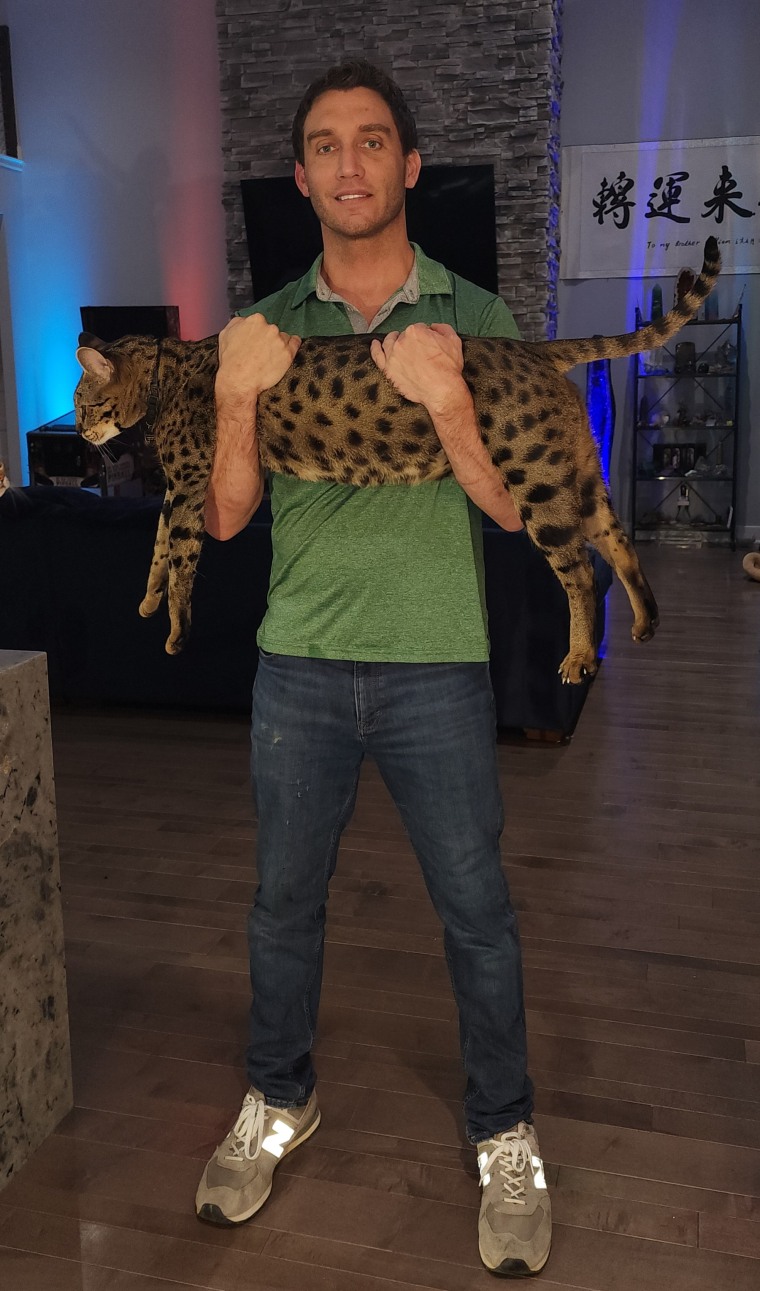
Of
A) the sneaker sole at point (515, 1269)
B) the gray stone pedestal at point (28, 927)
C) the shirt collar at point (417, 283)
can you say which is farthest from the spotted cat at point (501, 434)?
the sneaker sole at point (515, 1269)

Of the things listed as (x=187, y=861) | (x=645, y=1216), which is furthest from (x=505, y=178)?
(x=645, y=1216)

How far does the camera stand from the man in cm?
150

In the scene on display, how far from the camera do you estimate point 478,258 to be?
7.64 m

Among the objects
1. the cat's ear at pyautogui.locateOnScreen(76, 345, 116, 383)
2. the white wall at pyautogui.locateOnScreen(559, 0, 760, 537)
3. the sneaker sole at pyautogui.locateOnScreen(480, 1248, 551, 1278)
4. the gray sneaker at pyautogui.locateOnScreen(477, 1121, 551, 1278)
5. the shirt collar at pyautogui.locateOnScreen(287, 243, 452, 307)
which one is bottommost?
the sneaker sole at pyautogui.locateOnScreen(480, 1248, 551, 1278)

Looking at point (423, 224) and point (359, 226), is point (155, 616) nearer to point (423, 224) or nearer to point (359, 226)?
point (359, 226)

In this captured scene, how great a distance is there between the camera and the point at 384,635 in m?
1.63

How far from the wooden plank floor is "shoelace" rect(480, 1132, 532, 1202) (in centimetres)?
11

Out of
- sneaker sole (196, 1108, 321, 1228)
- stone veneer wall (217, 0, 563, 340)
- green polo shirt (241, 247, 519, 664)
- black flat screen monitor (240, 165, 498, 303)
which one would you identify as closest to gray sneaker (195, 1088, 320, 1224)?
sneaker sole (196, 1108, 321, 1228)

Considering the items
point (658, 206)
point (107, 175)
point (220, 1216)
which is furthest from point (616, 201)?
point (220, 1216)

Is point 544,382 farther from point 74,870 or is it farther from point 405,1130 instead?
point 74,870

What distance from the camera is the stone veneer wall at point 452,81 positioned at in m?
7.40

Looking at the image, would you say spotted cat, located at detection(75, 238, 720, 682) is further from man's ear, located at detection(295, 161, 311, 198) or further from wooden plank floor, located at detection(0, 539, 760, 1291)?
wooden plank floor, located at detection(0, 539, 760, 1291)

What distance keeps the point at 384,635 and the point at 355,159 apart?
2.09 ft

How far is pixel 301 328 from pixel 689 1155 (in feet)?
5.05
